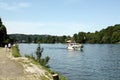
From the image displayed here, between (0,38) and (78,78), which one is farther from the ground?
(0,38)

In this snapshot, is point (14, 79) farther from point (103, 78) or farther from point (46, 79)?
point (103, 78)

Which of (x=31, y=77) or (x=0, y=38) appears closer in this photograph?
(x=31, y=77)

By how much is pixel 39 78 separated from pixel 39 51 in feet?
73.6

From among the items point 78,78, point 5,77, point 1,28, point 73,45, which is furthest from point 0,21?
point 5,77

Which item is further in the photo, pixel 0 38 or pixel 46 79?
pixel 0 38

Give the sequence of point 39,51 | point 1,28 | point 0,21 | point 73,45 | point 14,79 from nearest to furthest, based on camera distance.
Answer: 1. point 14,79
2. point 39,51
3. point 1,28
4. point 0,21
5. point 73,45

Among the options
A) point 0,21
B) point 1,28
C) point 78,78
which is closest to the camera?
point 78,78

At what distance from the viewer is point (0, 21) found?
97312 millimetres

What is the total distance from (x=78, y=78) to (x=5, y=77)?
15.2 m

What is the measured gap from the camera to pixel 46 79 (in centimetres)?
2194

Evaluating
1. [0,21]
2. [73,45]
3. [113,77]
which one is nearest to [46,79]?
[113,77]

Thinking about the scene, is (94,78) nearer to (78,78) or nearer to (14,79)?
(78,78)

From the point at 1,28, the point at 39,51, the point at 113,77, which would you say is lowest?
the point at 113,77

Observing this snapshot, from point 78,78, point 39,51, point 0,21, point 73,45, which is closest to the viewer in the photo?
point 78,78
